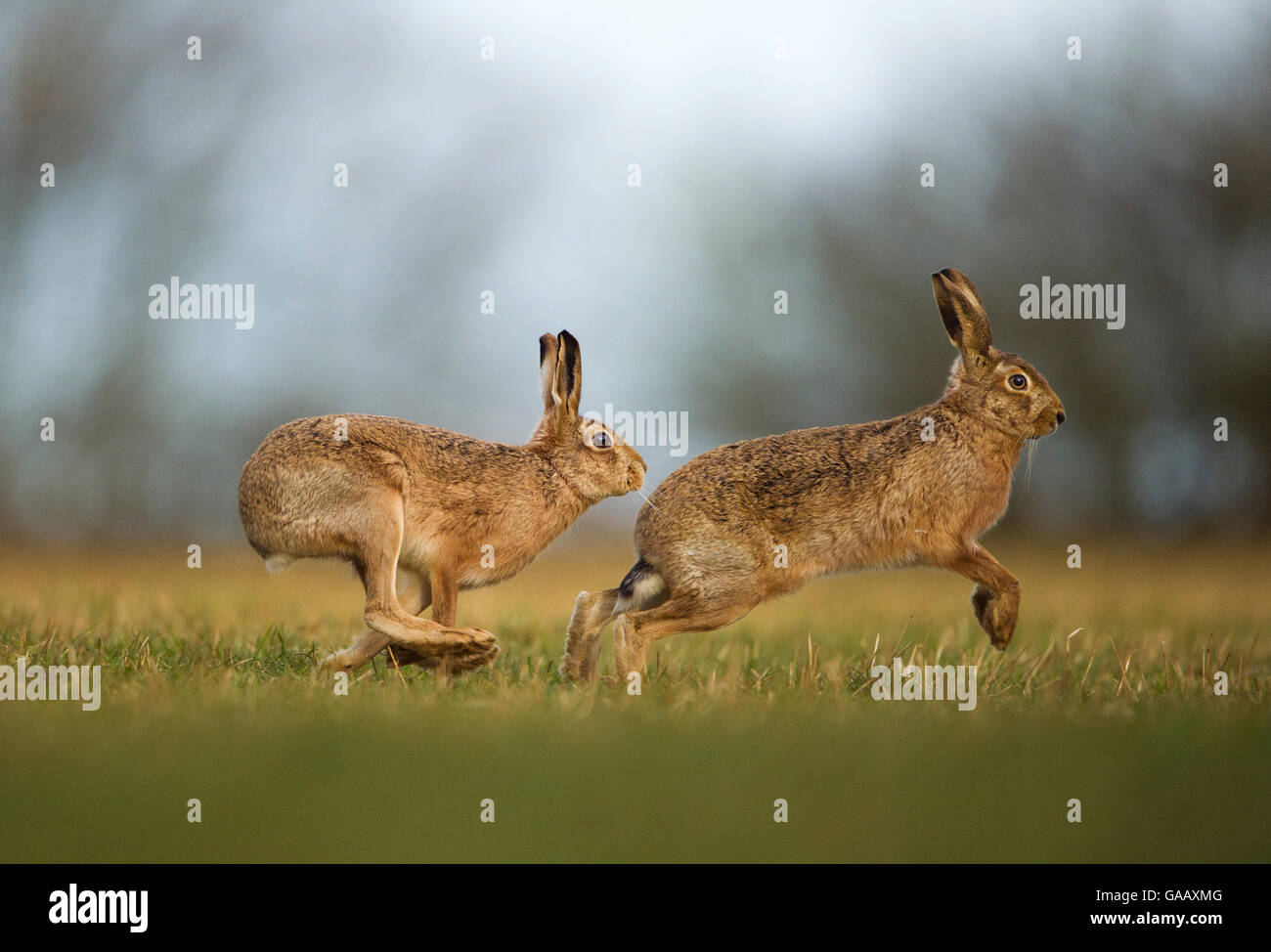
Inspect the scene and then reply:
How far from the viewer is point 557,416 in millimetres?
7293

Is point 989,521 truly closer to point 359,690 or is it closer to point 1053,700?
point 1053,700

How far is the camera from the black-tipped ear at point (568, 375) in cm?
702

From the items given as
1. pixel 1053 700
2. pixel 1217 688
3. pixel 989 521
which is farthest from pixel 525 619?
pixel 1217 688

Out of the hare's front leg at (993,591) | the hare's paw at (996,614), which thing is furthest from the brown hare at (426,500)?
the hare's paw at (996,614)

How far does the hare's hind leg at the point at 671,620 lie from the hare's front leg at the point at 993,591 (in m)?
1.19

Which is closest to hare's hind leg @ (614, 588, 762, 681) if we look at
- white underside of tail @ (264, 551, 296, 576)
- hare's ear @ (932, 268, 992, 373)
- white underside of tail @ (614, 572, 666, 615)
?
white underside of tail @ (614, 572, 666, 615)

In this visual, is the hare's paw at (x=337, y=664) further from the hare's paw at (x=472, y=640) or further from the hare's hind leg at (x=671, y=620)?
the hare's hind leg at (x=671, y=620)

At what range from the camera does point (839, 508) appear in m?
6.85

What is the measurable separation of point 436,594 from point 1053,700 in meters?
3.13

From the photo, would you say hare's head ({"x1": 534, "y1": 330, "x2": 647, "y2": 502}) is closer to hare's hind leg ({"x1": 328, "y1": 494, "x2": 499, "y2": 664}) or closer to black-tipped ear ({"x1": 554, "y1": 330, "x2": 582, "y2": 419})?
black-tipped ear ({"x1": 554, "y1": 330, "x2": 582, "y2": 419})

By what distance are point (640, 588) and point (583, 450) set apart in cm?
88

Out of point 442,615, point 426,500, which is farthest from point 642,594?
point 426,500

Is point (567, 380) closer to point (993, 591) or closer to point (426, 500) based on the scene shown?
point (426, 500)

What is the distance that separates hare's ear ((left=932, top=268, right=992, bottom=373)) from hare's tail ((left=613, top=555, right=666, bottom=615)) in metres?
Answer: 2.16
